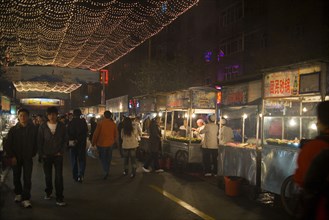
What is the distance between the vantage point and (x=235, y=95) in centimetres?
1007

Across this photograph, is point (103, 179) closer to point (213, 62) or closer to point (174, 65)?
point (174, 65)

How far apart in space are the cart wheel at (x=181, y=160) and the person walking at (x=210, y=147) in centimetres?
91

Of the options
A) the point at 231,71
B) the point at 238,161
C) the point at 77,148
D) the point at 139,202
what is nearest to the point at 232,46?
the point at 231,71

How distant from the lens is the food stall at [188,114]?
11820 mm

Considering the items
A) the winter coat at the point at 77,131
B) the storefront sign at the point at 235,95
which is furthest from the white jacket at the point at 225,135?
the winter coat at the point at 77,131

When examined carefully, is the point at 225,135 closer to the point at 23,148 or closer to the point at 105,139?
the point at 105,139

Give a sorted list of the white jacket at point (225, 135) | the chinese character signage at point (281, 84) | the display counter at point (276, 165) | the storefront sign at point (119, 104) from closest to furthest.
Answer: the display counter at point (276, 165) → the chinese character signage at point (281, 84) → the white jacket at point (225, 135) → the storefront sign at point (119, 104)

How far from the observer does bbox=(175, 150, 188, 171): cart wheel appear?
11.9 metres

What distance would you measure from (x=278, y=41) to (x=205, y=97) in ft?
51.2

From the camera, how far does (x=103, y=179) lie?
9859mm

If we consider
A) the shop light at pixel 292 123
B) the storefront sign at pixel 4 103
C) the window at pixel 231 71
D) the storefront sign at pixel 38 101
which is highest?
the window at pixel 231 71

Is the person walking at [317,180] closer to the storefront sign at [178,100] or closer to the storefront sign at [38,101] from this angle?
the storefront sign at [178,100]

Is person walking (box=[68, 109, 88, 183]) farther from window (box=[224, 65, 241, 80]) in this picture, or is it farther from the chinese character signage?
→ window (box=[224, 65, 241, 80])

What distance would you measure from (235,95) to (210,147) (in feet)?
6.33
